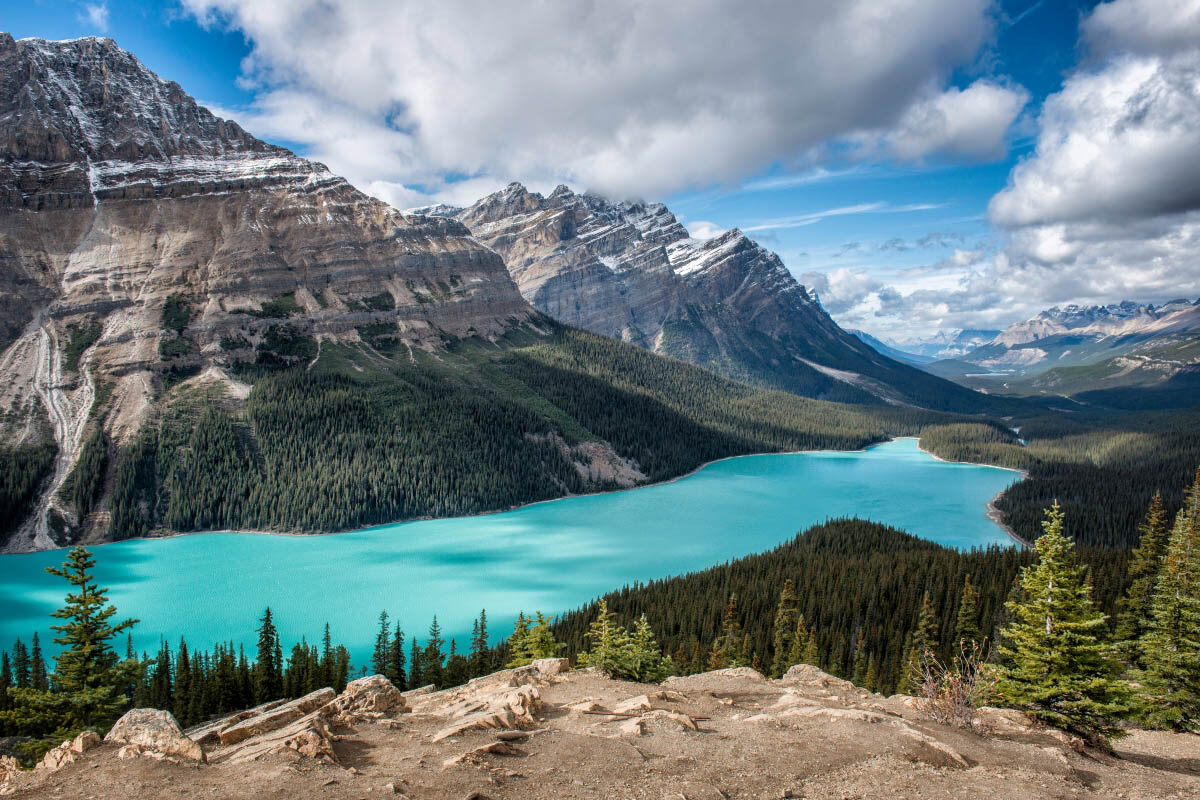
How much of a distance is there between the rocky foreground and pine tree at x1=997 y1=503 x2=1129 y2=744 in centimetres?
78

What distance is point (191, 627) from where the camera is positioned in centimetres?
6341

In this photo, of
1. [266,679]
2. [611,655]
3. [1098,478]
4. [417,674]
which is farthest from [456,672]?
[1098,478]

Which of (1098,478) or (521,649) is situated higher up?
(521,649)

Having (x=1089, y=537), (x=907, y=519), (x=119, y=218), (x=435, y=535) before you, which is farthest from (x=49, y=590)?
(x=1089, y=537)

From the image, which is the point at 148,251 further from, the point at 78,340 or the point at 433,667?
the point at 433,667

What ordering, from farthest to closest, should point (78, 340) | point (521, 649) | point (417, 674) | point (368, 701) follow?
1. point (78, 340)
2. point (417, 674)
3. point (521, 649)
4. point (368, 701)

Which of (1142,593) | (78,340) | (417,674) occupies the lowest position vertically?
(417,674)

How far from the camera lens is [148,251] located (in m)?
143

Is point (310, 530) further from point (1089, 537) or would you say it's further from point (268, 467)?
point (1089, 537)

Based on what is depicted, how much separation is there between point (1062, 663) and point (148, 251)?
565 feet

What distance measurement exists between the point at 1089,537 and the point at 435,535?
102 m

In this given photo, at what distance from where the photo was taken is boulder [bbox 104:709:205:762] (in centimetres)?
1438

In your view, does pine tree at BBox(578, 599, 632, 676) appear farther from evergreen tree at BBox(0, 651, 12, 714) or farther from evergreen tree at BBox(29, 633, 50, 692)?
evergreen tree at BBox(29, 633, 50, 692)

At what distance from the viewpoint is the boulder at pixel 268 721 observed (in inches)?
639
